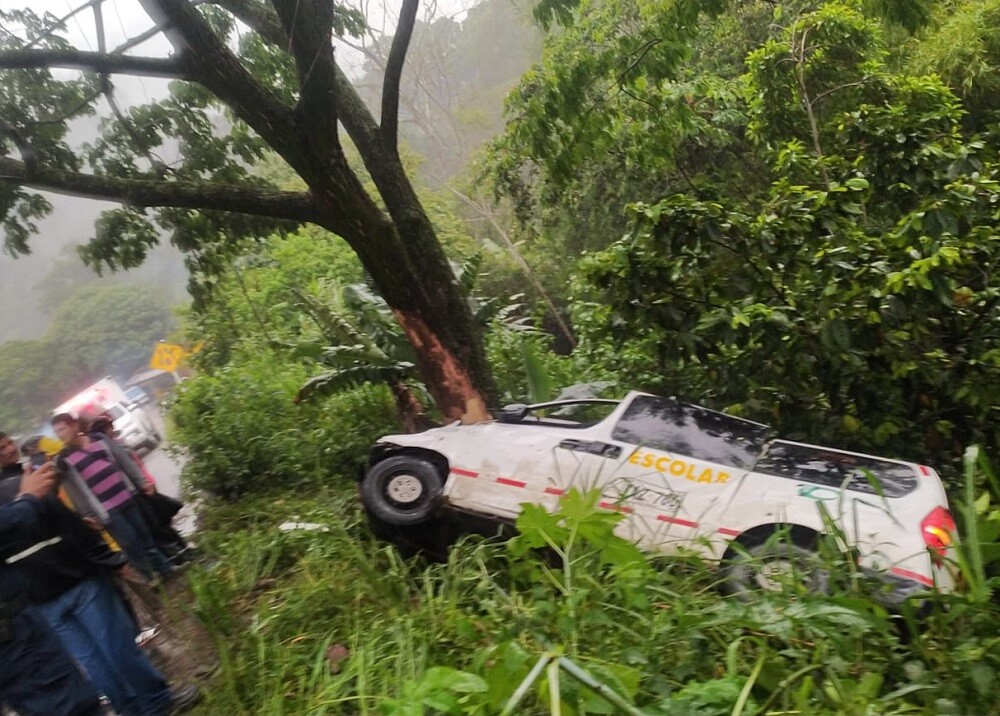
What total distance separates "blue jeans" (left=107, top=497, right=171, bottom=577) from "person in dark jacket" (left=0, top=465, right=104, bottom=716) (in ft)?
5.82

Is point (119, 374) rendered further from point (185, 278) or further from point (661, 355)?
point (661, 355)

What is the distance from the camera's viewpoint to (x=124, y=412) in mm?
9133

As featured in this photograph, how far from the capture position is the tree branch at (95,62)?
209 inches

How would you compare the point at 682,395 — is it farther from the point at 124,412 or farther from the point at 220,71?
the point at 124,412

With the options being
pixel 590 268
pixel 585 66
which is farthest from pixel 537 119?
pixel 590 268

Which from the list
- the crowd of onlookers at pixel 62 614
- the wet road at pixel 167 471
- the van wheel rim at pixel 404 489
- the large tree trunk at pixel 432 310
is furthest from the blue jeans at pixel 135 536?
the large tree trunk at pixel 432 310

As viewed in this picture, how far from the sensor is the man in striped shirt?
4898 millimetres

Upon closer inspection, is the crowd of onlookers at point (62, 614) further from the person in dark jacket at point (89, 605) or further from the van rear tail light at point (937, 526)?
the van rear tail light at point (937, 526)

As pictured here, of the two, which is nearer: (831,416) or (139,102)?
(831,416)

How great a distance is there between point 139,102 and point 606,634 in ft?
22.6

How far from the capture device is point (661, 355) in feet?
17.2

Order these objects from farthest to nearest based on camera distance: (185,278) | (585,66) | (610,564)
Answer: (185,278) → (585,66) → (610,564)

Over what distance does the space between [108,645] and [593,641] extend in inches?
99.7

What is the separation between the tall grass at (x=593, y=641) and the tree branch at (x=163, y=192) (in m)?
2.85
